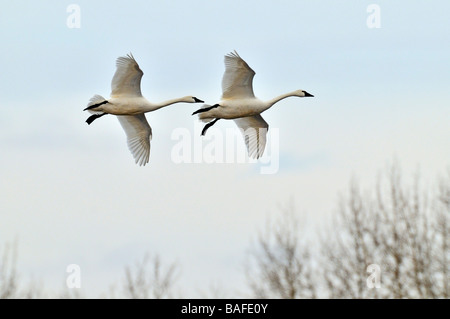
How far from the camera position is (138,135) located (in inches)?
1463

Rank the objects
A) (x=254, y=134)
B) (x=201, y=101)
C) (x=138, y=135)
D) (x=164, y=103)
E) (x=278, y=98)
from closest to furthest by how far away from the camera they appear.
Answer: (x=164, y=103), (x=278, y=98), (x=201, y=101), (x=138, y=135), (x=254, y=134)

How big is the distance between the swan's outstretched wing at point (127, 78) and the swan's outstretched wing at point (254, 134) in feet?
11.9

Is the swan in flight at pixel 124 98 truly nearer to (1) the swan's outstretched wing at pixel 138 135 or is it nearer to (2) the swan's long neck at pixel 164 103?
(2) the swan's long neck at pixel 164 103

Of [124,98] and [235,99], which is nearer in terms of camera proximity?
[124,98]

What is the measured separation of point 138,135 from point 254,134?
3007mm

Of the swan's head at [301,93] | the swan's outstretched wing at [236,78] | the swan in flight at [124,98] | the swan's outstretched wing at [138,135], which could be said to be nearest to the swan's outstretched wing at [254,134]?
the swan's head at [301,93]

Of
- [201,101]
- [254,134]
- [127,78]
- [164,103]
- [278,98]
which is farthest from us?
[254,134]

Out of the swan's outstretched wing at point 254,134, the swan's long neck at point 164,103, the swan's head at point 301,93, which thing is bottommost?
the swan's outstretched wing at point 254,134

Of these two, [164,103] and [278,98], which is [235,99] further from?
[164,103]

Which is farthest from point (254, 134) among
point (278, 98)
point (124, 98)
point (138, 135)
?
point (124, 98)

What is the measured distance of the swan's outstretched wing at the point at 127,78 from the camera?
1363 inches
